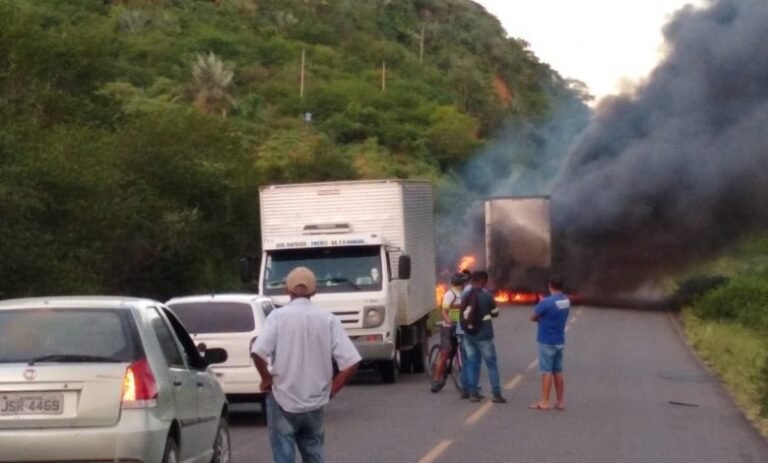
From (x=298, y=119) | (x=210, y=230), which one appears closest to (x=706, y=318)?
(x=210, y=230)

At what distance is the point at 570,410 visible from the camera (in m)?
19.2

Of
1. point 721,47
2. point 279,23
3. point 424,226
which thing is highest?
point 279,23

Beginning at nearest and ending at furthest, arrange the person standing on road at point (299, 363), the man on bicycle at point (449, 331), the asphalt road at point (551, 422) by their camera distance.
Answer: the person standing on road at point (299, 363), the asphalt road at point (551, 422), the man on bicycle at point (449, 331)

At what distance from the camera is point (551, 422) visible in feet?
58.1

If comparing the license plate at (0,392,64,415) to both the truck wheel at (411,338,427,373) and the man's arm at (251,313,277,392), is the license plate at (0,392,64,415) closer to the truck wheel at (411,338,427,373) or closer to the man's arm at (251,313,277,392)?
the man's arm at (251,313,277,392)

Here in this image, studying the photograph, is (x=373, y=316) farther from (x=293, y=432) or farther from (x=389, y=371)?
(x=293, y=432)

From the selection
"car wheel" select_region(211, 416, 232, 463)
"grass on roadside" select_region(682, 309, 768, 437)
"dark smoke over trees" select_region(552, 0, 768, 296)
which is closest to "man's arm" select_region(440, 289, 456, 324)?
"grass on roadside" select_region(682, 309, 768, 437)

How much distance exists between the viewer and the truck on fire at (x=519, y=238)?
45.7m

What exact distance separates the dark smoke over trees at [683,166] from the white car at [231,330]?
28.0 m

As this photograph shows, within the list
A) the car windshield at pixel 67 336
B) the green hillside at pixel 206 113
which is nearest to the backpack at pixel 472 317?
the green hillside at pixel 206 113

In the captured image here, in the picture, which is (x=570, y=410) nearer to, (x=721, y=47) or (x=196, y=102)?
(x=721, y=47)

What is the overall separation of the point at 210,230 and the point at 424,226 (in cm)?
865

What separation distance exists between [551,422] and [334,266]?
6.92 m

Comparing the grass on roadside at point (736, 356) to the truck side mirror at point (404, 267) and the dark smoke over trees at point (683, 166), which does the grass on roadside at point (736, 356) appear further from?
the truck side mirror at point (404, 267)
